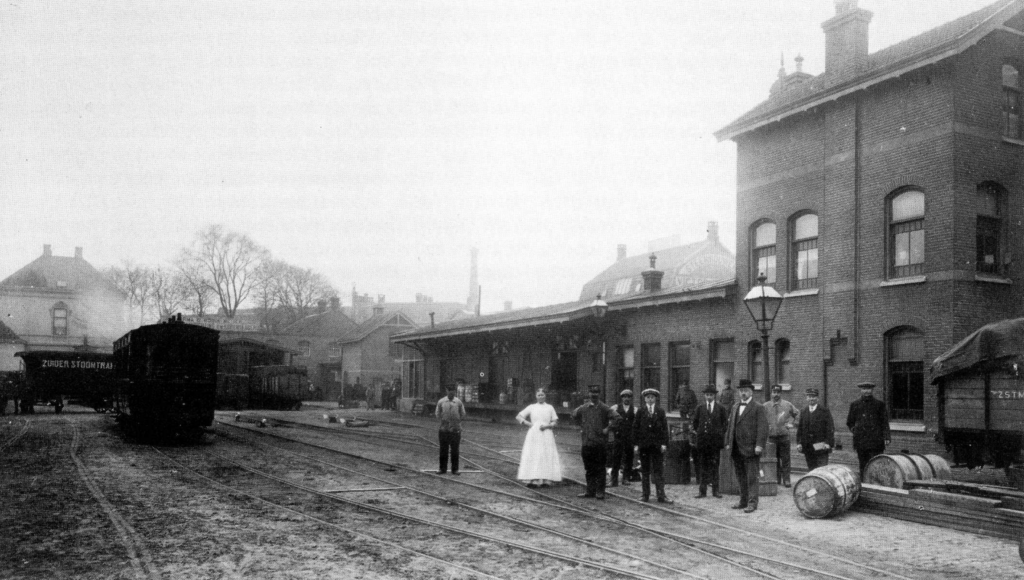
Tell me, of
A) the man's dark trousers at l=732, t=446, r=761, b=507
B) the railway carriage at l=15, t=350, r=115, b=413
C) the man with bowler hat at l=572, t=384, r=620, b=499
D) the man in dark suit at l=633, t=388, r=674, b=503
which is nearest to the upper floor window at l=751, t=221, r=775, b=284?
the man in dark suit at l=633, t=388, r=674, b=503

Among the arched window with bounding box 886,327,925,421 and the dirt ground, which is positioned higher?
the arched window with bounding box 886,327,925,421

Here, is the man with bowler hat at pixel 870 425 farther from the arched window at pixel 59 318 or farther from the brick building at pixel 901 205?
the arched window at pixel 59 318

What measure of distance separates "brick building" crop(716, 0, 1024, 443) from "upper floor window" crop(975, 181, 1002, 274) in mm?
34

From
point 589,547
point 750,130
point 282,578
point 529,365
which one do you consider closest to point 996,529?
point 589,547

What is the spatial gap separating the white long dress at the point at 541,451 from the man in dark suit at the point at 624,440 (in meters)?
0.94

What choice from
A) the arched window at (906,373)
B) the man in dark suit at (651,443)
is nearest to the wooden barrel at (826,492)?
the man in dark suit at (651,443)

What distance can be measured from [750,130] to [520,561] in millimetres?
16975

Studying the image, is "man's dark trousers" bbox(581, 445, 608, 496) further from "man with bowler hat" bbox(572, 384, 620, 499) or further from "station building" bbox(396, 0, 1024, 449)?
"station building" bbox(396, 0, 1024, 449)

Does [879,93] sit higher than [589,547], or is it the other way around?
[879,93]

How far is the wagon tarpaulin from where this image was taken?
12555 millimetres

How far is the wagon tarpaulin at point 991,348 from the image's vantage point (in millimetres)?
12555

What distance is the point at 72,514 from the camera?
411 inches

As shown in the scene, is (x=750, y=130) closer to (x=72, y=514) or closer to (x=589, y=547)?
(x=589, y=547)

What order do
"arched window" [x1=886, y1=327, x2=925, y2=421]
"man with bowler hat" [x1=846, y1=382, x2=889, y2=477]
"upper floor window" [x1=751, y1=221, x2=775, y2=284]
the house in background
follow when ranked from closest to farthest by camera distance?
1. "man with bowler hat" [x1=846, y1=382, x2=889, y2=477]
2. "arched window" [x1=886, y1=327, x2=925, y2=421]
3. "upper floor window" [x1=751, y1=221, x2=775, y2=284]
4. the house in background
